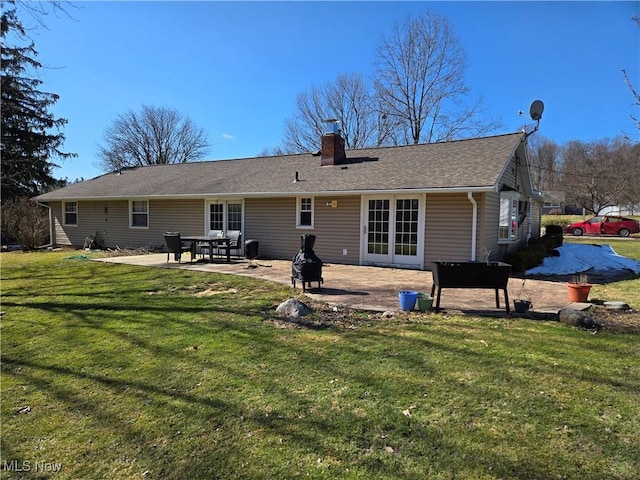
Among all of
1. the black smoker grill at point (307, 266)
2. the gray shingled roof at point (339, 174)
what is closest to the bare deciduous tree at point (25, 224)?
the gray shingled roof at point (339, 174)

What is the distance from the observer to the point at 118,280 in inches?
356

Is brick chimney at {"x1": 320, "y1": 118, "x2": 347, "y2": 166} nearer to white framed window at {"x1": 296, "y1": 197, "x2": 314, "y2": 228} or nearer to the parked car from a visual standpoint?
white framed window at {"x1": 296, "y1": 197, "x2": 314, "y2": 228}

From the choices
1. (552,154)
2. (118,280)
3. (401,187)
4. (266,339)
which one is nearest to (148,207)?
(118,280)

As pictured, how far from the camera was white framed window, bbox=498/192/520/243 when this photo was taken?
11914 millimetres

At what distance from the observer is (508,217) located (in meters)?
12.4

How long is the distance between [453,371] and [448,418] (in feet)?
2.90

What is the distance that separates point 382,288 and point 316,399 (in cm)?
500

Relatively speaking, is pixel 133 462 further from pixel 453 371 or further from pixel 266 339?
pixel 453 371

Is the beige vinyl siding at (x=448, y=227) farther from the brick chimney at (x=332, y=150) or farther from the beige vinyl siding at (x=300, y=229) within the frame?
the brick chimney at (x=332, y=150)

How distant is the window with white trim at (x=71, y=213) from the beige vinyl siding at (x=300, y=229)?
10.5m

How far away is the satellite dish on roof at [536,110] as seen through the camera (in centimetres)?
1201

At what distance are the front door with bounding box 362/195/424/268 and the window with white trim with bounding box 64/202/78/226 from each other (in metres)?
15.1

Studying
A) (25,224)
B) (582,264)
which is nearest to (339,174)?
(582,264)

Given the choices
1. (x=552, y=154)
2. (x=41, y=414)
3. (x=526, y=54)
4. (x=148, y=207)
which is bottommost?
(x=41, y=414)
